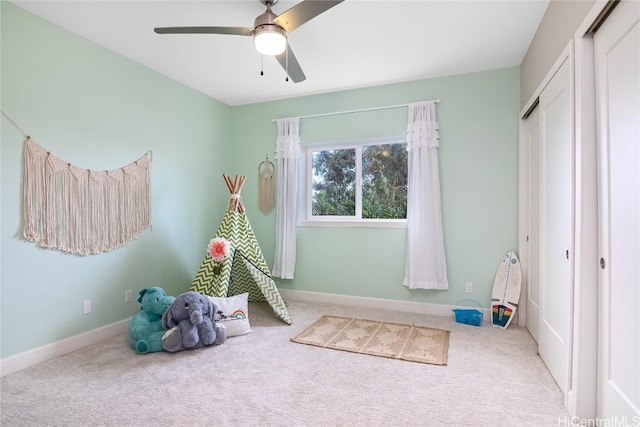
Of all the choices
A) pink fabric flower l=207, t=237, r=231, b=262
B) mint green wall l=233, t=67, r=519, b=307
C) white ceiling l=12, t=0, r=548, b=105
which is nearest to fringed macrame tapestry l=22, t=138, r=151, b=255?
pink fabric flower l=207, t=237, r=231, b=262

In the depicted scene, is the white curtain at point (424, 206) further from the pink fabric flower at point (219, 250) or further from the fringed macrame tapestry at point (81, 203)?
the fringed macrame tapestry at point (81, 203)

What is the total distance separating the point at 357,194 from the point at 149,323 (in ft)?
8.15

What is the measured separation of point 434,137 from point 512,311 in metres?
1.84

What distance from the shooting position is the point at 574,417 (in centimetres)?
164

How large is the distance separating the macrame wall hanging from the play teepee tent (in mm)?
677

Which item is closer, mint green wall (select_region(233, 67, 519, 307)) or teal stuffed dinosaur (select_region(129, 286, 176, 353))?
teal stuffed dinosaur (select_region(129, 286, 176, 353))

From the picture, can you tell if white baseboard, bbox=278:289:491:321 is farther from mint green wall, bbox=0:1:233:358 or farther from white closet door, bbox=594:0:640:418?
white closet door, bbox=594:0:640:418

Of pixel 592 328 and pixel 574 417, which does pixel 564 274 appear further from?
pixel 574 417

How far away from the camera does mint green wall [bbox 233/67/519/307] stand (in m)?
3.22

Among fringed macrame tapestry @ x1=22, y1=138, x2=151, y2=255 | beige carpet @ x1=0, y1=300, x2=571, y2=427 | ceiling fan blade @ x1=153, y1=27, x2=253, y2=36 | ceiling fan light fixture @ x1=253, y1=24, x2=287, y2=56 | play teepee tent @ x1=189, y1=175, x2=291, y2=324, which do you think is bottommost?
beige carpet @ x1=0, y1=300, x2=571, y2=427

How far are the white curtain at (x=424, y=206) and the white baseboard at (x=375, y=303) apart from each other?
249mm

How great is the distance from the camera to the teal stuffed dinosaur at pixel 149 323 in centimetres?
252

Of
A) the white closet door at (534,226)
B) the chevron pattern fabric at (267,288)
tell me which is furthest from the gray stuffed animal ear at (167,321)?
the white closet door at (534,226)

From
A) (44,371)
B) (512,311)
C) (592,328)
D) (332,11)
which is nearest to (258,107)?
(332,11)
